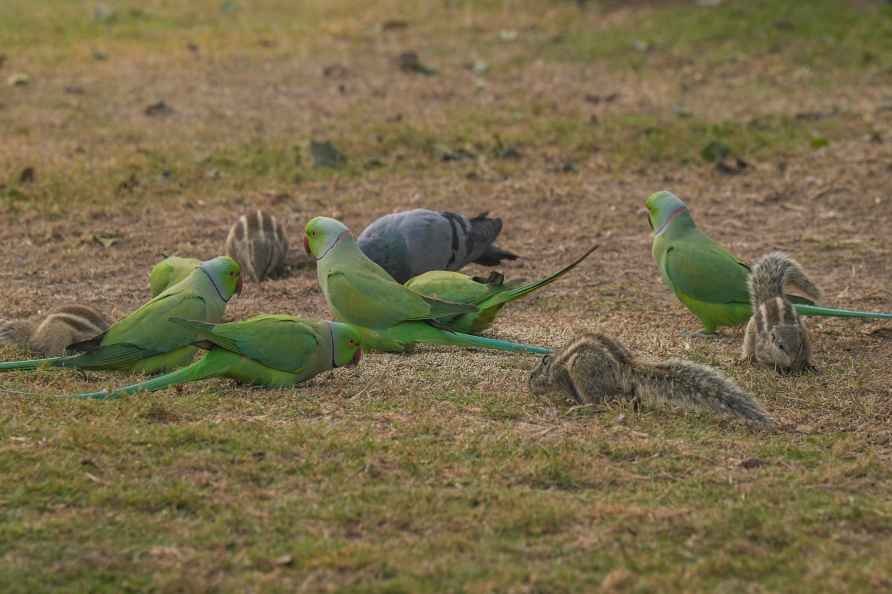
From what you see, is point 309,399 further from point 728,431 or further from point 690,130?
point 690,130

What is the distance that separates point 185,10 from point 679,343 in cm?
1093

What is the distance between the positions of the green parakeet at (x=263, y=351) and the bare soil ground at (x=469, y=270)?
118 millimetres

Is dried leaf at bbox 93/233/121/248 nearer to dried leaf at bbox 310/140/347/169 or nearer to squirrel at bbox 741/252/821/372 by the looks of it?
dried leaf at bbox 310/140/347/169

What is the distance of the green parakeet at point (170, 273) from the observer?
19.0 feet

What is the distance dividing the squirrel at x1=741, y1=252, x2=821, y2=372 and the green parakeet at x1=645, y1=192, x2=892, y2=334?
0.47 feet

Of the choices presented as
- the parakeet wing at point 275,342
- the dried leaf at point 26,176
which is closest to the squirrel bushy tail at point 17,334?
the parakeet wing at point 275,342

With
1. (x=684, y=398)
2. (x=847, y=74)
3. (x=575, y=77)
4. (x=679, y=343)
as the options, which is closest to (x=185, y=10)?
(x=575, y=77)

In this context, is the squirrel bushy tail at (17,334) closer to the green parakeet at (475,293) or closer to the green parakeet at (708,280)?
the green parakeet at (475,293)

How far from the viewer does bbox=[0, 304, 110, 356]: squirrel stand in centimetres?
523

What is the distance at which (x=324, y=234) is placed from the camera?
5723 mm

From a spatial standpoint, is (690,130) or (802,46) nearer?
(690,130)

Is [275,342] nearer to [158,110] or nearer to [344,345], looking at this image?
[344,345]

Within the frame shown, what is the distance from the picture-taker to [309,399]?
188 inches

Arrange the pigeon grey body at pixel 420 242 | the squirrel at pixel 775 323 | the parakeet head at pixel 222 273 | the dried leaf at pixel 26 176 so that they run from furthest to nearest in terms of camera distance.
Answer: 1. the dried leaf at pixel 26 176
2. the pigeon grey body at pixel 420 242
3. the parakeet head at pixel 222 273
4. the squirrel at pixel 775 323
